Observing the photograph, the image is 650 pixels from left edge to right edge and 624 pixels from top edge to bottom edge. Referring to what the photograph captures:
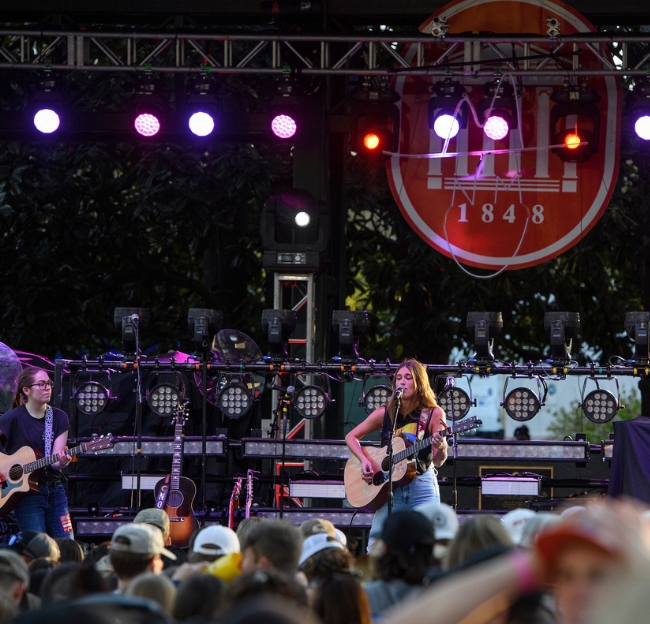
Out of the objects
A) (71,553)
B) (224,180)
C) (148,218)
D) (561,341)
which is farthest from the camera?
(148,218)

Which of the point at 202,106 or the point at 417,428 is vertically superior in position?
the point at 202,106

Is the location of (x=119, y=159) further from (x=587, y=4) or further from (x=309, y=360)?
(x=587, y=4)

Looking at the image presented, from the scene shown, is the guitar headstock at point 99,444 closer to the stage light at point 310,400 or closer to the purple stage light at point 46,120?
the stage light at point 310,400

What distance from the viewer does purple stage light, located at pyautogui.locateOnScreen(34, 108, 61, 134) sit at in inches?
443

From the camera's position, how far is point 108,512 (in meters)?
10.9

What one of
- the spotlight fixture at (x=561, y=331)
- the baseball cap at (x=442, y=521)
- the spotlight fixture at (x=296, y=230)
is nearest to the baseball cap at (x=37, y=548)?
the baseball cap at (x=442, y=521)

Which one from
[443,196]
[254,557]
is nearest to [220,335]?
[443,196]

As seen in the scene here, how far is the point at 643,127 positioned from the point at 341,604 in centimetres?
853

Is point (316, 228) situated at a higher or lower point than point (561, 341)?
higher

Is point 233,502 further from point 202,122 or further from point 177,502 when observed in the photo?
point 202,122

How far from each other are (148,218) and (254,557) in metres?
Answer: 11.9

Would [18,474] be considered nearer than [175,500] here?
Yes

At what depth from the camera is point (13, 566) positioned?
4180mm

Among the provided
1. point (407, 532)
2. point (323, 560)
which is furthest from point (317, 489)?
point (407, 532)
